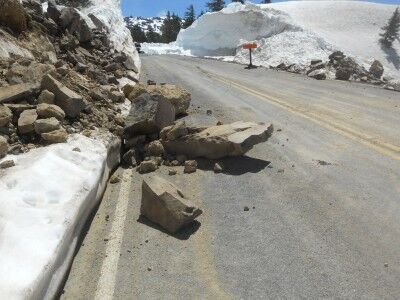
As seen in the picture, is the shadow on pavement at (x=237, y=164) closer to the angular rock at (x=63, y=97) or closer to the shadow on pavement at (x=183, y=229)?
the shadow on pavement at (x=183, y=229)

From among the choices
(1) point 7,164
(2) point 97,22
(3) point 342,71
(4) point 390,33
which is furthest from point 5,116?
(4) point 390,33

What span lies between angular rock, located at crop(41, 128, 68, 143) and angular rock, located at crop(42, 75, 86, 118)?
0.84m

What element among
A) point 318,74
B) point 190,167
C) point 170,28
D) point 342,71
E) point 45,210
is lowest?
point 170,28

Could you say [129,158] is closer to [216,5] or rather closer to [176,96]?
[176,96]

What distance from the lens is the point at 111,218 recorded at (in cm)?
538

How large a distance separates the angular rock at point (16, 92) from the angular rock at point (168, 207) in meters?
2.89

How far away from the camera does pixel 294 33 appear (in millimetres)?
37594

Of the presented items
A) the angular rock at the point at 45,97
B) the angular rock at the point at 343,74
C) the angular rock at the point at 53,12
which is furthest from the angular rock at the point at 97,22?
the angular rock at the point at 45,97

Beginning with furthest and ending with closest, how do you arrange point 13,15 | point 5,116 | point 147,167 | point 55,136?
1. point 13,15
2. point 147,167
3. point 55,136
4. point 5,116

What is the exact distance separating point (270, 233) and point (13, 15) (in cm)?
870

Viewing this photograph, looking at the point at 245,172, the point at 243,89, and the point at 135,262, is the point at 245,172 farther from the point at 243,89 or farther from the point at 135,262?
the point at 243,89

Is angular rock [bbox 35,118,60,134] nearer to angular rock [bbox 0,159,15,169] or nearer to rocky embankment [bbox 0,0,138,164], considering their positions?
rocky embankment [bbox 0,0,138,164]

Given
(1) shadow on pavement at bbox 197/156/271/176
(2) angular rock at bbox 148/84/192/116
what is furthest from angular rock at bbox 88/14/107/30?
(1) shadow on pavement at bbox 197/156/271/176

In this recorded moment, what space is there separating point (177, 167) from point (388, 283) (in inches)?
151
